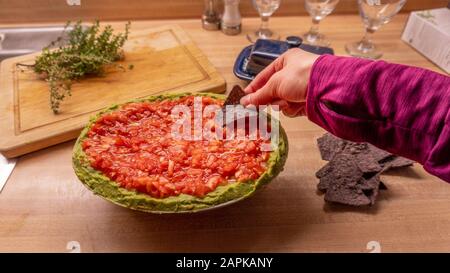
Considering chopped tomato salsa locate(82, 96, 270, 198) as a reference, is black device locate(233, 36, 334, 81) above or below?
above

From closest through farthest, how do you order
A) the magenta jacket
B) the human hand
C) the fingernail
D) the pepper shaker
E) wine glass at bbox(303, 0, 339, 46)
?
the magenta jacket < the human hand < the fingernail < wine glass at bbox(303, 0, 339, 46) < the pepper shaker

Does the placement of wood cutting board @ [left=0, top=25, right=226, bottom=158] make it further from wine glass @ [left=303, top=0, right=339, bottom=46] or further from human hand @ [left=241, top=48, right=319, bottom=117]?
wine glass @ [left=303, top=0, right=339, bottom=46]

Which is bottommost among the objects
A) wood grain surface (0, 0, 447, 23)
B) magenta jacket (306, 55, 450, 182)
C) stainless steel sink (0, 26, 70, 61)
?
stainless steel sink (0, 26, 70, 61)

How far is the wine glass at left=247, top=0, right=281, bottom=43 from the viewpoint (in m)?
1.56

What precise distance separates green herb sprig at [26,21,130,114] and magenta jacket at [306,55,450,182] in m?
0.86

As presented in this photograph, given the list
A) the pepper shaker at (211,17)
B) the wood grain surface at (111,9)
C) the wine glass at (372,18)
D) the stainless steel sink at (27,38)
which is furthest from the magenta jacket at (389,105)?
the stainless steel sink at (27,38)

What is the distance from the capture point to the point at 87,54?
52.5 inches

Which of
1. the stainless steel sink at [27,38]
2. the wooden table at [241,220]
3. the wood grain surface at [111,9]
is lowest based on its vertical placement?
the wooden table at [241,220]

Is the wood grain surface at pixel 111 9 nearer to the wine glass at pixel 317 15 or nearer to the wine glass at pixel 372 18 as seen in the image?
the wine glass at pixel 317 15

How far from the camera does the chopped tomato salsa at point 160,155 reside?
32.2 inches

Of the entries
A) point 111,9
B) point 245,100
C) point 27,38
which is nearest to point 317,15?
point 245,100

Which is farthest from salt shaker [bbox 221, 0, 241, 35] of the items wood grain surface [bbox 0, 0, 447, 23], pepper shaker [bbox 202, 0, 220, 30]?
wood grain surface [bbox 0, 0, 447, 23]

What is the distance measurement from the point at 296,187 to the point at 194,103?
1.19 ft

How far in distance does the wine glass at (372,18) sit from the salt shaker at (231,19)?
0.49 metres
